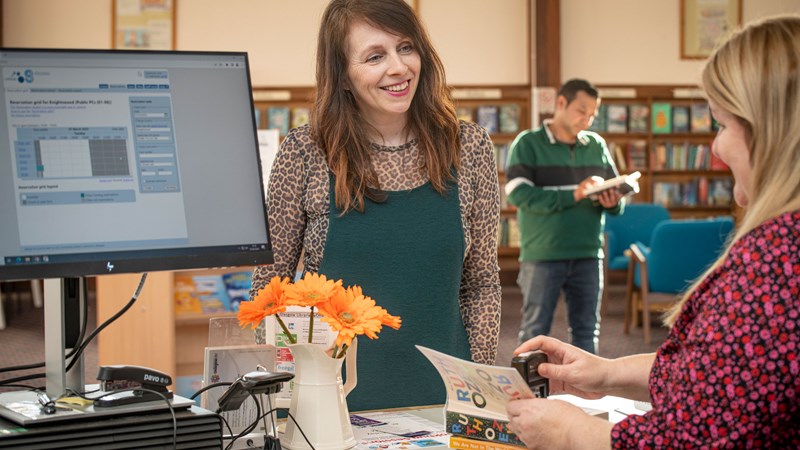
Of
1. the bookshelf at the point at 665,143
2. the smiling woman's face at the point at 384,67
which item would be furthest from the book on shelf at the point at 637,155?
the smiling woman's face at the point at 384,67

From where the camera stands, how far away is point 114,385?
58.1 inches

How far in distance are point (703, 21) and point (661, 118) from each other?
1.20m

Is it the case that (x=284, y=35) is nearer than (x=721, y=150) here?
No

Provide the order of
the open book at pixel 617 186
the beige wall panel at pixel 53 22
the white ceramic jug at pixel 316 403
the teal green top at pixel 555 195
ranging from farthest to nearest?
the beige wall panel at pixel 53 22
the teal green top at pixel 555 195
the open book at pixel 617 186
the white ceramic jug at pixel 316 403

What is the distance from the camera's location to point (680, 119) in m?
10.5

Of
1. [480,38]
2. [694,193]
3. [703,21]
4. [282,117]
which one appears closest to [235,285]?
[282,117]

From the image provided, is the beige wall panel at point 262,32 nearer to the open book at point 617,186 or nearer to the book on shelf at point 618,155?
the book on shelf at point 618,155

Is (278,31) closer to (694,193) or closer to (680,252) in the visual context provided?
(694,193)

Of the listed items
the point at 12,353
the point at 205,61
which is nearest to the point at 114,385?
the point at 205,61

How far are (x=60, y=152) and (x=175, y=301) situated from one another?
11.1 ft

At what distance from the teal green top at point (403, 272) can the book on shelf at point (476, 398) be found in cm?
60

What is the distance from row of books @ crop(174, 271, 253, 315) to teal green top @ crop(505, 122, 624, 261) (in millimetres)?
1520

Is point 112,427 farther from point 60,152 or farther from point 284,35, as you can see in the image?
point 284,35

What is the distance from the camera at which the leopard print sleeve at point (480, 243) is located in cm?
222
